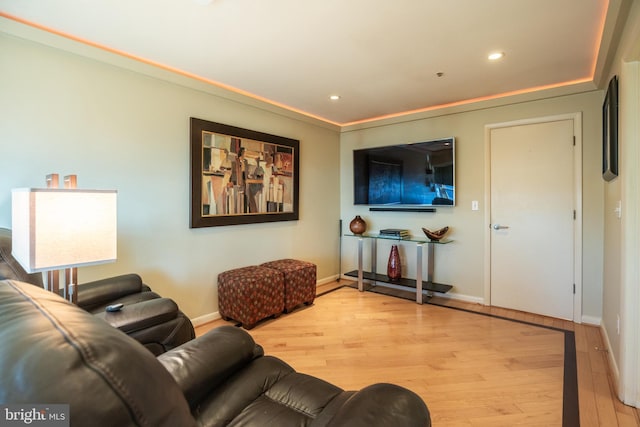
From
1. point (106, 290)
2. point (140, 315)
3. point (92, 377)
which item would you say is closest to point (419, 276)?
point (140, 315)

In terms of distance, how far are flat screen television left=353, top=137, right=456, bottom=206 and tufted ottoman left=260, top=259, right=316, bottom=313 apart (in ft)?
4.95

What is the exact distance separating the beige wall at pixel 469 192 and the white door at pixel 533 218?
120 mm

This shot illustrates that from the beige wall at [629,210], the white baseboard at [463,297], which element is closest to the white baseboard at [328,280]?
the white baseboard at [463,297]

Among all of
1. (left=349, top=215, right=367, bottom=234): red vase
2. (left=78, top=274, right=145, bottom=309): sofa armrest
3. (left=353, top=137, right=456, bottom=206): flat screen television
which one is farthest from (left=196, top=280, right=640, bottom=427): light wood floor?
(left=353, top=137, right=456, bottom=206): flat screen television

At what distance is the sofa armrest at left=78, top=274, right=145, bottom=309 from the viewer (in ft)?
6.67

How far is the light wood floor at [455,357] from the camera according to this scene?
6.09ft

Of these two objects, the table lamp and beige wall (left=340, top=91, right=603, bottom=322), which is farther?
beige wall (left=340, top=91, right=603, bottom=322)

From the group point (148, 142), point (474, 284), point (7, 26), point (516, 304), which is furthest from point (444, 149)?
point (7, 26)

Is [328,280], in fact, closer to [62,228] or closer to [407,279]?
[407,279]

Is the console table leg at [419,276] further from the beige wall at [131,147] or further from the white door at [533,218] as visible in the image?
the beige wall at [131,147]

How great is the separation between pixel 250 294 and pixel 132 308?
1301 mm

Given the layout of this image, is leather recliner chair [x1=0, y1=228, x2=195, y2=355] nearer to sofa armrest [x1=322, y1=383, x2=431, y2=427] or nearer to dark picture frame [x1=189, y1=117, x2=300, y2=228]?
dark picture frame [x1=189, y1=117, x2=300, y2=228]

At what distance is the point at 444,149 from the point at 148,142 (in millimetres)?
3189

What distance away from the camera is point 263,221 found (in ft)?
11.9
